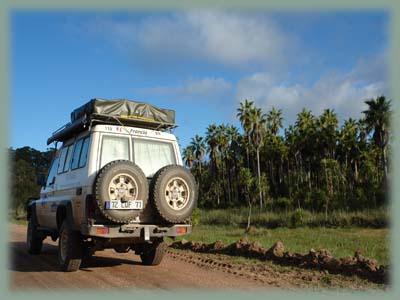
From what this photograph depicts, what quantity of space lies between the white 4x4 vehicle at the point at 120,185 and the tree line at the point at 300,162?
118ft

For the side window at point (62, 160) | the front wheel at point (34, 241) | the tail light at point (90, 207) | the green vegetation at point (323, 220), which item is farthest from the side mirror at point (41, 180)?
the green vegetation at point (323, 220)

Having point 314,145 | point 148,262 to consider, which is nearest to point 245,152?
point 314,145

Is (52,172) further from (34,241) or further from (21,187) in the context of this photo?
(21,187)

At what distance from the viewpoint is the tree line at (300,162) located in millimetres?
45688

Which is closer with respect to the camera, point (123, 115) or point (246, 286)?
point (246, 286)

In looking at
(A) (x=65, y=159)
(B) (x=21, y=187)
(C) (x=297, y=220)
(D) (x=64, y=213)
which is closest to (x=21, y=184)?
(B) (x=21, y=187)

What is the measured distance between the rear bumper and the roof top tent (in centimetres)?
210

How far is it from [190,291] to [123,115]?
3682 millimetres

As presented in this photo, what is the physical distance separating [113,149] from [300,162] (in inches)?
2312

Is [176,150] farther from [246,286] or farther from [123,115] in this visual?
[246,286]

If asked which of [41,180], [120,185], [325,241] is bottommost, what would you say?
[325,241]

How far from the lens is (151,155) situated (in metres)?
8.22

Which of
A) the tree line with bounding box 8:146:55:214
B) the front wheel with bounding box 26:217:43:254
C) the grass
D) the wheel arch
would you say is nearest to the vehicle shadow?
the front wheel with bounding box 26:217:43:254

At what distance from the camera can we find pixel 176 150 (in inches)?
336
